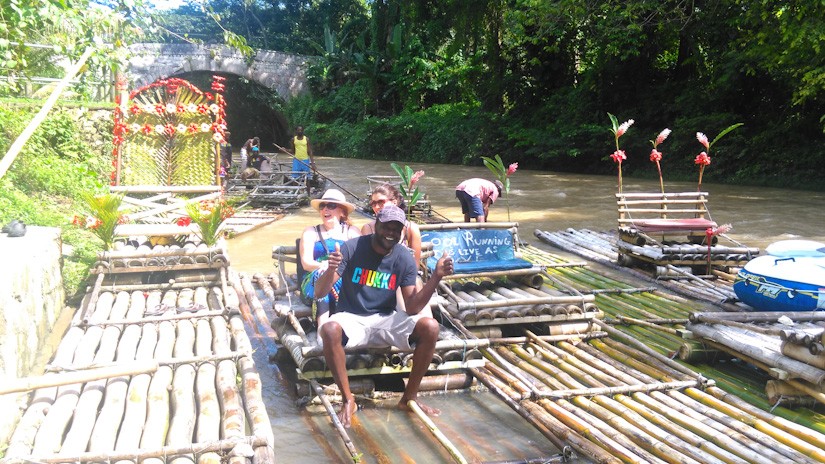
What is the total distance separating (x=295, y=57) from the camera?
34125 millimetres

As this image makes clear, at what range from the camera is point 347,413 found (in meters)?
4.22

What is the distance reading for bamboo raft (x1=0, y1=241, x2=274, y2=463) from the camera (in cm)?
329

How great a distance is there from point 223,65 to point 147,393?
30.0 metres

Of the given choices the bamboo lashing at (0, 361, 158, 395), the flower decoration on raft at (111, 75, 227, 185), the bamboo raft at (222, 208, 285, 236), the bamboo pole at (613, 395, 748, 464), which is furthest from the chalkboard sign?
the bamboo raft at (222, 208, 285, 236)

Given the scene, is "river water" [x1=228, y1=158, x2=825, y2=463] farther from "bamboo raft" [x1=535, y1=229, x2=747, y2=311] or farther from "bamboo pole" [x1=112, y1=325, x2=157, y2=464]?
"bamboo raft" [x1=535, y1=229, x2=747, y2=311]

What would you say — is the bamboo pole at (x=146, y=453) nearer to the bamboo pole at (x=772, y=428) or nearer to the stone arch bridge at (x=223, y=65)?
the bamboo pole at (x=772, y=428)

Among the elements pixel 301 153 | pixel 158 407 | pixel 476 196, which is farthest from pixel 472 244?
pixel 301 153

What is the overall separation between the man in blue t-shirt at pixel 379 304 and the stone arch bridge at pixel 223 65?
80.6 feet

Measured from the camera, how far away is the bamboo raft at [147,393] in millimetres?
3287

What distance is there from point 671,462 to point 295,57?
A: 3235cm

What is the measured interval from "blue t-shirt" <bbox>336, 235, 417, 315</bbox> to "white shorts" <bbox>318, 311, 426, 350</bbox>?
0.19ft

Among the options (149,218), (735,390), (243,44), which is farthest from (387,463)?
(149,218)

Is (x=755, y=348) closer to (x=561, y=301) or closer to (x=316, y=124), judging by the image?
(x=561, y=301)

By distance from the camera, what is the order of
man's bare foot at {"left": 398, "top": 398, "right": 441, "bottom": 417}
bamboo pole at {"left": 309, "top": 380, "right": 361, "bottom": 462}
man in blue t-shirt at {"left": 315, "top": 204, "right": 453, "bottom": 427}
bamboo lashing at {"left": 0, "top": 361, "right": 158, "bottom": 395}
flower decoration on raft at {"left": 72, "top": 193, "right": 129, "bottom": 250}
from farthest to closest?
flower decoration on raft at {"left": 72, "top": 193, "right": 129, "bottom": 250}
man's bare foot at {"left": 398, "top": 398, "right": 441, "bottom": 417}
man in blue t-shirt at {"left": 315, "top": 204, "right": 453, "bottom": 427}
bamboo pole at {"left": 309, "top": 380, "right": 361, "bottom": 462}
bamboo lashing at {"left": 0, "top": 361, "right": 158, "bottom": 395}
